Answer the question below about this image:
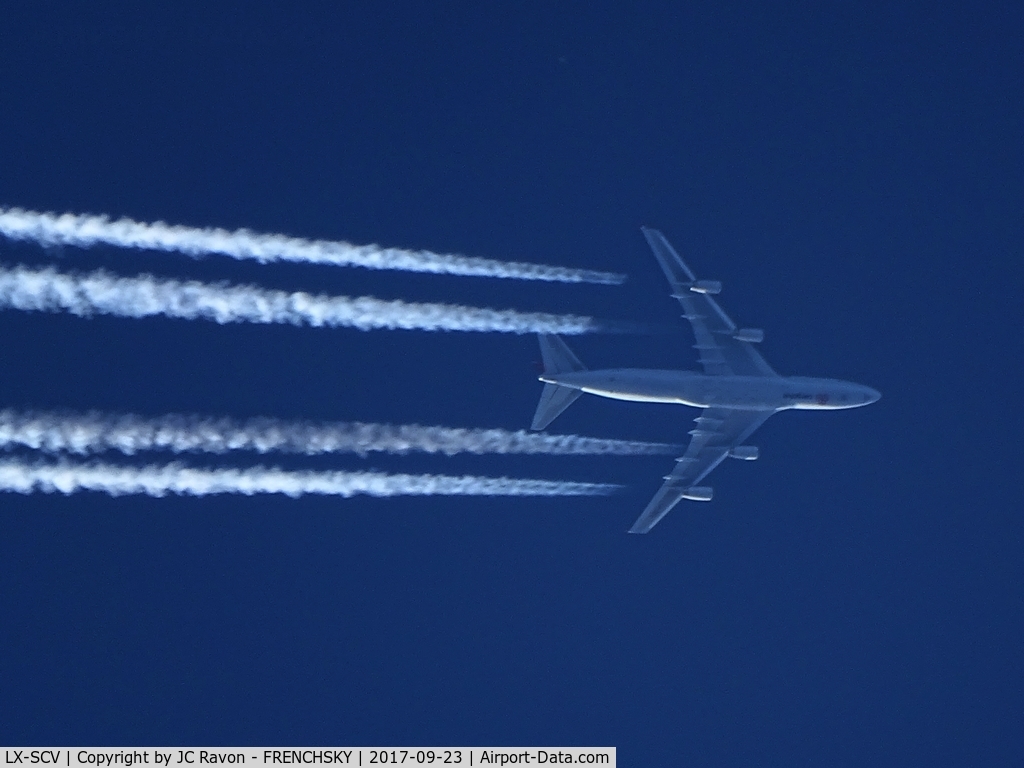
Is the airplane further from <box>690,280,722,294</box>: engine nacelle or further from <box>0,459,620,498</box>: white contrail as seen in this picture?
<box>0,459,620,498</box>: white contrail

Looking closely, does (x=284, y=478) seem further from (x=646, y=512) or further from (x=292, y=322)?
(x=646, y=512)

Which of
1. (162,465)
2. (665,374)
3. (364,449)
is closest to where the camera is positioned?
(162,465)

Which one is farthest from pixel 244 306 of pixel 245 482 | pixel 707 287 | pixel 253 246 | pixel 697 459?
pixel 697 459

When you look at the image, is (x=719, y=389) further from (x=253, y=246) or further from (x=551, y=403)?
(x=253, y=246)

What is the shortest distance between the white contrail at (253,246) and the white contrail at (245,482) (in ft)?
23.6

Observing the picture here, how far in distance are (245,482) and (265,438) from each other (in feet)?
5.07

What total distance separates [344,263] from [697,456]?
15481 mm

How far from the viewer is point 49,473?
41.2m

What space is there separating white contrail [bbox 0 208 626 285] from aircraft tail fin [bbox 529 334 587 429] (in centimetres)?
242

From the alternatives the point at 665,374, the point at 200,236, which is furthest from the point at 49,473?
the point at 665,374

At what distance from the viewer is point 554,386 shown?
52.4 metres

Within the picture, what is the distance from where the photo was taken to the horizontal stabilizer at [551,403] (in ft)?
172

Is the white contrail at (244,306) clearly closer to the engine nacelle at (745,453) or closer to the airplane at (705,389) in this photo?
the airplane at (705,389)

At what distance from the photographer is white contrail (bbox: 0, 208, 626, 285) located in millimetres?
43906
